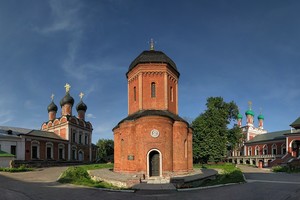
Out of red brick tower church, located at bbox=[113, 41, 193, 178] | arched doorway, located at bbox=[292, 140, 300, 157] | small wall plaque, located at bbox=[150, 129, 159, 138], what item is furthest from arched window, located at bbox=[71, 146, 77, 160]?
arched doorway, located at bbox=[292, 140, 300, 157]

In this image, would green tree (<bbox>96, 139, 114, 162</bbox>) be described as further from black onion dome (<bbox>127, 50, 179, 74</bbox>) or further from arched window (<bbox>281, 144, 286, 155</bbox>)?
black onion dome (<bbox>127, 50, 179, 74</bbox>)

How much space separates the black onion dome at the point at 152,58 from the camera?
925 inches

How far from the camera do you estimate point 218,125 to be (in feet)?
134

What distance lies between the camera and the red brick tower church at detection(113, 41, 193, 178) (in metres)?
20.2

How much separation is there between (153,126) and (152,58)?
21.4 feet

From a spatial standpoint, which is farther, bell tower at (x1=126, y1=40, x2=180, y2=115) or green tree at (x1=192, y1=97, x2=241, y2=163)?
green tree at (x1=192, y1=97, x2=241, y2=163)

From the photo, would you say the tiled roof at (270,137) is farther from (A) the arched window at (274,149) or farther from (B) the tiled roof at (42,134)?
(B) the tiled roof at (42,134)

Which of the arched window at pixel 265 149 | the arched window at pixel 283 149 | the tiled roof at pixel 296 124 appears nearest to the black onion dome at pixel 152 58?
the tiled roof at pixel 296 124

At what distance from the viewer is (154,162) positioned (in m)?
20.2

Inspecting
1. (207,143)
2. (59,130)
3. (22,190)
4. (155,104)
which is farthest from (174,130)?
(59,130)

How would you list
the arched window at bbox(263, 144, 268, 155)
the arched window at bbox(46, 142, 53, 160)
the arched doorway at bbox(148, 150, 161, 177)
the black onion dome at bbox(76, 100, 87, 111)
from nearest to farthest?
the arched doorway at bbox(148, 150, 161, 177), the arched window at bbox(46, 142, 53, 160), the black onion dome at bbox(76, 100, 87, 111), the arched window at bbox(263, 144, 268, 155)

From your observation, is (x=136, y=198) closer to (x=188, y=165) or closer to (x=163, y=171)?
(x=163, y=171)

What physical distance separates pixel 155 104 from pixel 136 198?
11.9m

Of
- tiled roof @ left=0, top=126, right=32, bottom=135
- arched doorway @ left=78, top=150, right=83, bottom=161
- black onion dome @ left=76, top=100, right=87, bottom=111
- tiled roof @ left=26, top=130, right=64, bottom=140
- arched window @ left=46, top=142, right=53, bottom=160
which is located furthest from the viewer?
black onion dome @ left=76, top=100, right=87, bottom=111
